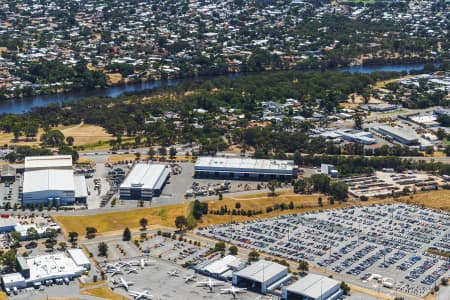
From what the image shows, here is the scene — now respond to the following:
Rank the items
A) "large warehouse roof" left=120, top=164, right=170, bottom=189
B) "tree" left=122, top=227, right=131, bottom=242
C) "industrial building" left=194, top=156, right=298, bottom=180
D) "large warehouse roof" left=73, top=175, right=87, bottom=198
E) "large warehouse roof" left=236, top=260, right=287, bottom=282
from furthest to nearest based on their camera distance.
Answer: "industrial building" left=194, top=156, right=298, bottom=180, "large warehouse roof" left=120, top=164, right=170, bottom=189, "large warehouse roof" left=73, top=175, right=87, bottom=198, "tree" left=122, top=227, right=131, bottom=242, "large warehouse roof" left=236, top=260, right=287, bottom=282

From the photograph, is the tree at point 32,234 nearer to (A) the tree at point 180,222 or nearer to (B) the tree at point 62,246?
(B) the tree at point 62,246

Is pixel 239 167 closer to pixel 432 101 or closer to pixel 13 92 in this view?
pixel 432 101

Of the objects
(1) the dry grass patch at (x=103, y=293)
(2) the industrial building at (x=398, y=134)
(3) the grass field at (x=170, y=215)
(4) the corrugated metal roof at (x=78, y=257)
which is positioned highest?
(2) the industrial building at (x=398, y=134)

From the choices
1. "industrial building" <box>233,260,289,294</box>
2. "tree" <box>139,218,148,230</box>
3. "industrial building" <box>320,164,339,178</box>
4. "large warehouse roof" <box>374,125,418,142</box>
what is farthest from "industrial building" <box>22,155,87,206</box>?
"large warehouse roof" <box>374,125,418,142</box>

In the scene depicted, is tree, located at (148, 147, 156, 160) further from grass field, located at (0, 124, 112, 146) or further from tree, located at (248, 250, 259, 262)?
tree, located at (248, 250, 259, 262)

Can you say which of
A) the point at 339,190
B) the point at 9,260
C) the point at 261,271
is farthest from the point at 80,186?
the point at 261,271

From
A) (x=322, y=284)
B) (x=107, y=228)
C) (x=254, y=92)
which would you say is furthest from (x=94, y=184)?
(x=254, y=92)

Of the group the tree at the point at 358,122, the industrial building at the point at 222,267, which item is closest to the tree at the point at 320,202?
the industrial building at the point at 222,267
